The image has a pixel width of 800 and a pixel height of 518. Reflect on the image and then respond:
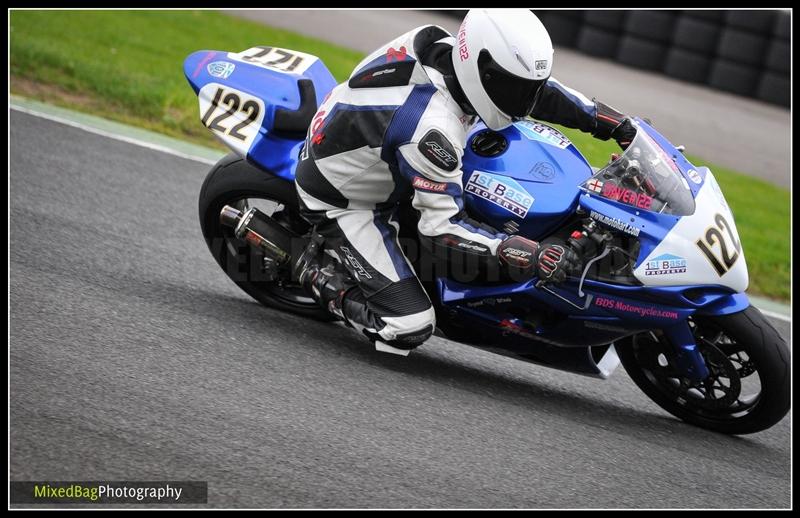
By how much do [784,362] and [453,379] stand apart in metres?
1.45

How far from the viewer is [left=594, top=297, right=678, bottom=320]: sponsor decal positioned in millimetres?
4039

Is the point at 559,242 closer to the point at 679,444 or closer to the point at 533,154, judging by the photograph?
the point at 533,154

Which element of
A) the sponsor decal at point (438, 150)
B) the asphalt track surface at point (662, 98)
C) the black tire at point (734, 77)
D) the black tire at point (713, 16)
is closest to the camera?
the sponsor decal at point (438, 150)

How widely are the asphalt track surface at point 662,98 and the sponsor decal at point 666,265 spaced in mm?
7576

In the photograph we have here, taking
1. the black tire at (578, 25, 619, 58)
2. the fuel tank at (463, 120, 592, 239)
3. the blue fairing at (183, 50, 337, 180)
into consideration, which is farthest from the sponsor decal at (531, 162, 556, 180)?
the black tire at (578, 25, 619, 58)

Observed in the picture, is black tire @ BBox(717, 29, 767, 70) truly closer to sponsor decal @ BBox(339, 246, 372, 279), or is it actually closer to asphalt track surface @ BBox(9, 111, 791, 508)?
asphalt track surface @ BBox(9, 111, 791, 508)

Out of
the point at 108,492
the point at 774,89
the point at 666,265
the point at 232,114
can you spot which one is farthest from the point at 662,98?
the point at 108,492

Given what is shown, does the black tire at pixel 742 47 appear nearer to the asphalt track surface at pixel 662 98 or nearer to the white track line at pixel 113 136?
the asphalt track surface at pixel 662 98

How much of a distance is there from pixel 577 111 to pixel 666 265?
101 centimetres

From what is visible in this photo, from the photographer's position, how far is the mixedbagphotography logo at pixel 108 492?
291cm

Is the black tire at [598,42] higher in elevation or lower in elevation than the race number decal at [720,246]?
lower

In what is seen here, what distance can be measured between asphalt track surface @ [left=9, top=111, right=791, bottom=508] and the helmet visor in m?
1.30

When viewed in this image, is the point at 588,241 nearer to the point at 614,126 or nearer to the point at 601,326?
the point at 601,326

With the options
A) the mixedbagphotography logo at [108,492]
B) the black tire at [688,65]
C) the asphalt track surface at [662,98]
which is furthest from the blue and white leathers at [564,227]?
the black tire at [688,65]
